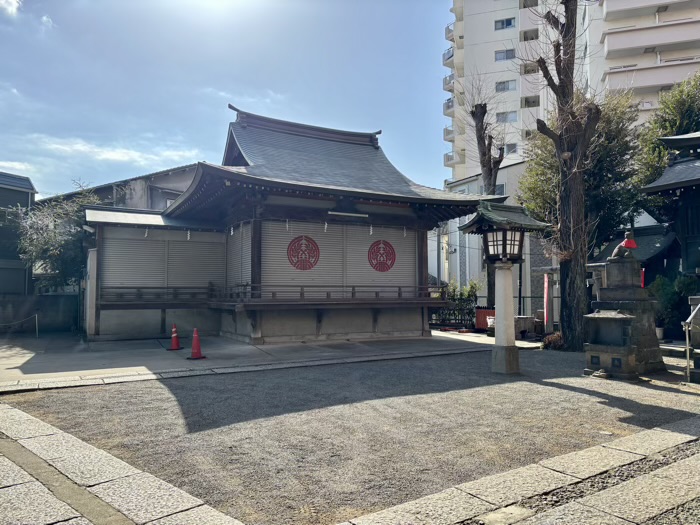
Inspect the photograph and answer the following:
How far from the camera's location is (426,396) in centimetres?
747

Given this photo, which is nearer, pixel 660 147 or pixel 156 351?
pixel 156 351

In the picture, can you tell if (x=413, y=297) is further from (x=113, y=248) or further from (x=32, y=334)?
(x=32, y=334)

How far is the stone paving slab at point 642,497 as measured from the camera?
3520 millimetres

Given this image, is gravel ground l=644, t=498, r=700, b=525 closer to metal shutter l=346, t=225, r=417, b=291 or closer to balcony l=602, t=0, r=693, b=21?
metal shutter l=346, t=225, r=417, b=291

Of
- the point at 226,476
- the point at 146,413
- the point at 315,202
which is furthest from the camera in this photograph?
the point at 315,202

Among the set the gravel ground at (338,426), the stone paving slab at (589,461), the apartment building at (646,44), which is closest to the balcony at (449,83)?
the apartment building at (646,44)

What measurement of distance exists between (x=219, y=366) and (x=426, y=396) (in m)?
4.61

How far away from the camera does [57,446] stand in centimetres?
491

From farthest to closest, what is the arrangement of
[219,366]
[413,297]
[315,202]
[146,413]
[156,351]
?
[413,297] < [315,202] < [156,351] < [219,366] < [146,413]

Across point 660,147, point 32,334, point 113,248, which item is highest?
point 660,147

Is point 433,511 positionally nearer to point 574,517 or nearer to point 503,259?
point 574,517

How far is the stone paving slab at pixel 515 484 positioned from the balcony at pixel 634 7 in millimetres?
45557

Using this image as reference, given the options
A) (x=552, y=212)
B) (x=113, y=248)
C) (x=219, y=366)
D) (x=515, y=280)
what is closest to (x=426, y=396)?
(x=219, y=366)

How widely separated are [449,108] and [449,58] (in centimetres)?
522
